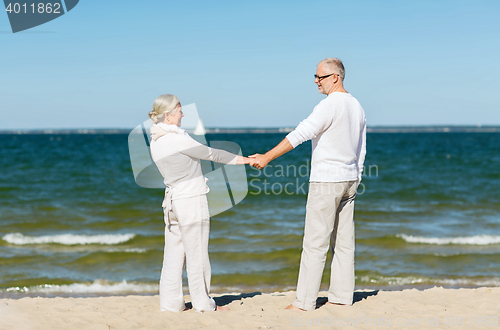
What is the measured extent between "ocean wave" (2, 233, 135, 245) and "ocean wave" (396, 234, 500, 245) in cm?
562

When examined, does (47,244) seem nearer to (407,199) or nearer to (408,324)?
(408,324)

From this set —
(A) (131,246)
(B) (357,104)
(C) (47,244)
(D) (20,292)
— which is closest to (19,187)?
(C) (47,244)

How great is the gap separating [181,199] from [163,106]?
798 millimetres

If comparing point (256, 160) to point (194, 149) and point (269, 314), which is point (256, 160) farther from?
point (269, 314)

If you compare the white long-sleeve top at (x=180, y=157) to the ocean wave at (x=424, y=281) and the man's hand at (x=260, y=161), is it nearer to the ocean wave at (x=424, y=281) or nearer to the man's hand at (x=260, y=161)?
the man's hand at (x=260, y=161)

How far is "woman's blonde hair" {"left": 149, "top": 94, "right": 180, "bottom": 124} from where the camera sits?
12.0 ft

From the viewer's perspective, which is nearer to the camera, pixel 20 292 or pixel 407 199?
pixel 20 292

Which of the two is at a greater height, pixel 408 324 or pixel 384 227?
pixel 408 324

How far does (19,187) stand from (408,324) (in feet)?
54.7

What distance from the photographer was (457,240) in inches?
344

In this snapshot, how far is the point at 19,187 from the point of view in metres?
17.0

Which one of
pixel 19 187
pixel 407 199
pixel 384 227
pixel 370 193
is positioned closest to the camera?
pixel 384 227

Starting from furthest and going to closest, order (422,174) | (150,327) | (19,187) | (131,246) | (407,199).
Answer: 1. (422,174)
2. (19,187)
3. (407,199)
4. (131,246)
5. (150,327)

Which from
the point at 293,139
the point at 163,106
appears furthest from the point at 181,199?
the point at 293,139
